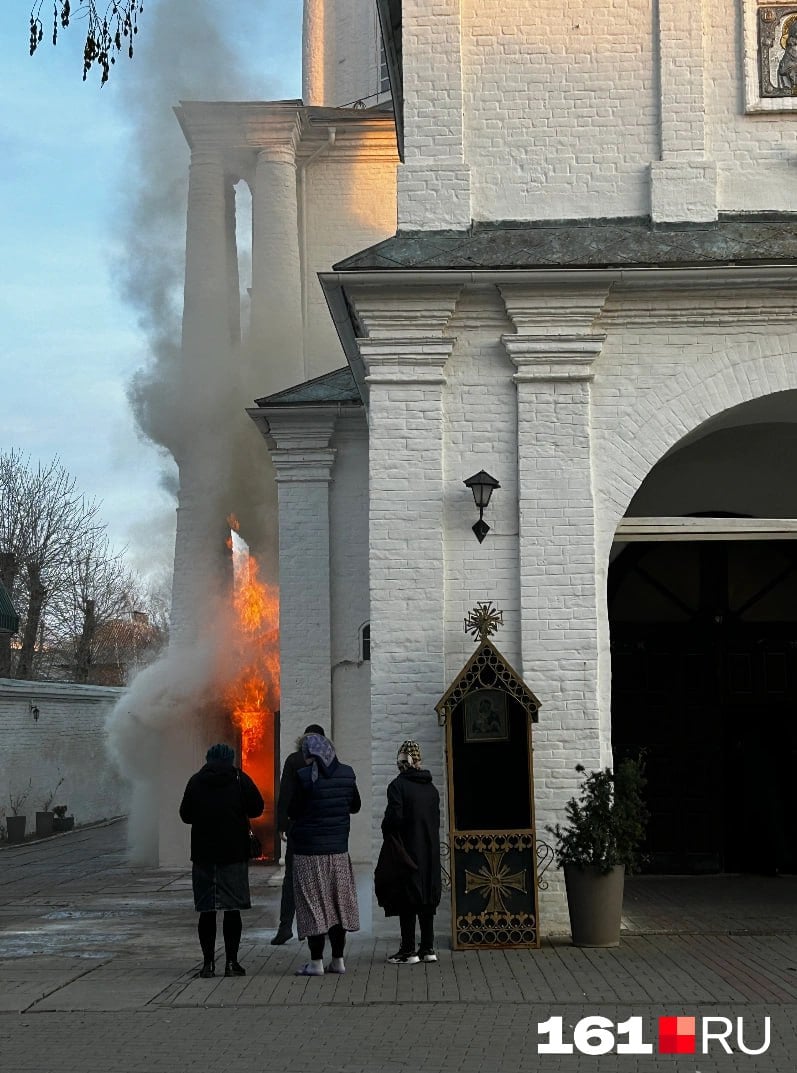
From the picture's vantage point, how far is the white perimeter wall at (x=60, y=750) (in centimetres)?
2795

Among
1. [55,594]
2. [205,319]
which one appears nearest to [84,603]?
[55,594]

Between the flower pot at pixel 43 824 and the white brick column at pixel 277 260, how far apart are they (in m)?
11.1

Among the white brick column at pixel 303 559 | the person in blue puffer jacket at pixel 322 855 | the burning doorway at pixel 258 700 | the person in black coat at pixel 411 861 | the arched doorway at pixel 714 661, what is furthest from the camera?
the burning doorway at pixel 258 700

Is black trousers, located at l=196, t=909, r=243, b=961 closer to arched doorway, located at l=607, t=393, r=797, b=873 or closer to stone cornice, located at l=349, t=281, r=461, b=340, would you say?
stone cornice, located at l=349, t=281, r=461, b=340

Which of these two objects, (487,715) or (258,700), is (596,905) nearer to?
(487,715)

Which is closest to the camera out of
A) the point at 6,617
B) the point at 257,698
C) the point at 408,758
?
the point at 408,758

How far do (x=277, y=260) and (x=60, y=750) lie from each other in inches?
540

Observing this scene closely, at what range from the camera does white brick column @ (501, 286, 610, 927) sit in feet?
38.5

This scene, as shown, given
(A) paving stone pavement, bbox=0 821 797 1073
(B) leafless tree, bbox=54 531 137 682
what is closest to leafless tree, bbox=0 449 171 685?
(B) leafless tree, bbox=54 531 137 682

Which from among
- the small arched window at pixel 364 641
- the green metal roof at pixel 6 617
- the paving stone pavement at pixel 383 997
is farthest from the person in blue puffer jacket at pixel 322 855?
the green metal roof at pixel 6 617

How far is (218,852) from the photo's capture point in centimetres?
990

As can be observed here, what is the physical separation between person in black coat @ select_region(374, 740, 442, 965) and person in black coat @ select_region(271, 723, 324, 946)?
2.26 ft

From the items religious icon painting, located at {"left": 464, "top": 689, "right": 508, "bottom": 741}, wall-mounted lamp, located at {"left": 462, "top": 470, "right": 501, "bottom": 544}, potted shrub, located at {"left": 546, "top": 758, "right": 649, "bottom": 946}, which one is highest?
wall-mounted lamp, located at {"left": 462, "top": 470, "right": 501, "bottom": 544}

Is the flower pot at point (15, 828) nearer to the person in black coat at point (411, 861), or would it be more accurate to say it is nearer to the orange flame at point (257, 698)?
the orange flame at point (257, 698)
